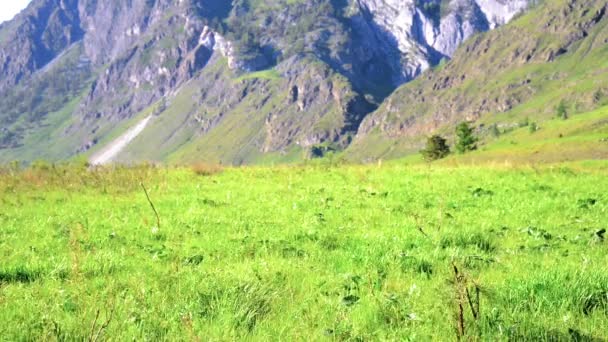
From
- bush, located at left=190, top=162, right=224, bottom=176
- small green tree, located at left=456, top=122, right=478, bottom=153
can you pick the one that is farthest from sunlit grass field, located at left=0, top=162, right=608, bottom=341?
small green tree, located at left=456, top=122, right=478, bottom=153

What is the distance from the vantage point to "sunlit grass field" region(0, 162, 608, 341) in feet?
21.0

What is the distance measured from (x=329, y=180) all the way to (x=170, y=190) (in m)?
7.44

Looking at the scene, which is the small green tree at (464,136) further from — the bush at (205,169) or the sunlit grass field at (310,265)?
the sunlit grass field at (310,265)

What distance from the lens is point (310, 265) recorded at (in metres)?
9.46

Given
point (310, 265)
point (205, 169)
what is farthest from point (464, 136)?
point (310, 265)

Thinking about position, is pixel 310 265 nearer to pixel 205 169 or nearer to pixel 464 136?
pixel 205 169

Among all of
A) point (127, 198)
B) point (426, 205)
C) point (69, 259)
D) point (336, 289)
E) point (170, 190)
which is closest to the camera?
point (336, 289)

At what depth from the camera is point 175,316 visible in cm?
670

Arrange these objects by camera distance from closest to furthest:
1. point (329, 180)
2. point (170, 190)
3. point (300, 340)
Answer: point (300, 340) → point (170, 190) → point (329, 180)

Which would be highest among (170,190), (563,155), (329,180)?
(170,190)

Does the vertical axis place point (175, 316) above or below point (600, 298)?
above

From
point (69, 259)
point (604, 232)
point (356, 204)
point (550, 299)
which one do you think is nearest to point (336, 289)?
point (550, 299)

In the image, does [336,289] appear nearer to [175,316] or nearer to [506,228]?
[175,316]

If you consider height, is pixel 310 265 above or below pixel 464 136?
above
